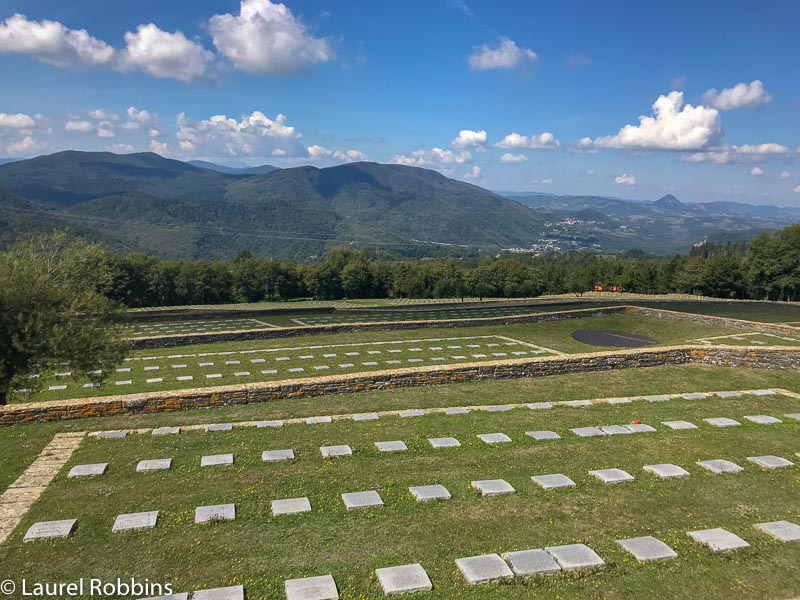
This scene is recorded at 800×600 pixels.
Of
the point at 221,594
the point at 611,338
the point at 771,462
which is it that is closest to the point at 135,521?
the point at 221,594

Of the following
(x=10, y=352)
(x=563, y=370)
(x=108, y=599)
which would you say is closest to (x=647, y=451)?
(x=563, y=370)

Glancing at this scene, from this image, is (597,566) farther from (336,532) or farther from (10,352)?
(10,352)

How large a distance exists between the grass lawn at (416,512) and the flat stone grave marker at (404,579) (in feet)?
0.54

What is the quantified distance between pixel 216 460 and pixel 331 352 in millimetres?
17234

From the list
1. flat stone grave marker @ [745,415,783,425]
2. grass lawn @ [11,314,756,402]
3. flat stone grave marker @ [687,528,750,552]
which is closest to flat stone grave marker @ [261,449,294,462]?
A: flat stone grave marker @ [687,528,750,552]

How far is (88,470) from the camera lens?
35.8 feet

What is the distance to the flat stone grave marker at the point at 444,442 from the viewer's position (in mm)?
12578

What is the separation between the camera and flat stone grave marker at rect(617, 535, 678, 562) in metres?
7.91

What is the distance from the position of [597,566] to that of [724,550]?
2.28 m

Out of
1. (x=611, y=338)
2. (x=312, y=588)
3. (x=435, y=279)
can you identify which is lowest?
(x=435, y=279)

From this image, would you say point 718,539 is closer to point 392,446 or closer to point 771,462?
point 771,462

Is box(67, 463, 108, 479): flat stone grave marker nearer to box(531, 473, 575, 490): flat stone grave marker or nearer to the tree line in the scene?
box(531, 473, 575, 490): flat stone grave marker

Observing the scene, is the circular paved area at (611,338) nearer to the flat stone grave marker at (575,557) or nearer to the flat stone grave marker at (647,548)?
the flat stone grave marker at (647,548)

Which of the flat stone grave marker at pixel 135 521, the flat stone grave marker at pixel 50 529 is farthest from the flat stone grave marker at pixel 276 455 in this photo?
the flat stone grave marker at pixel 50 529
